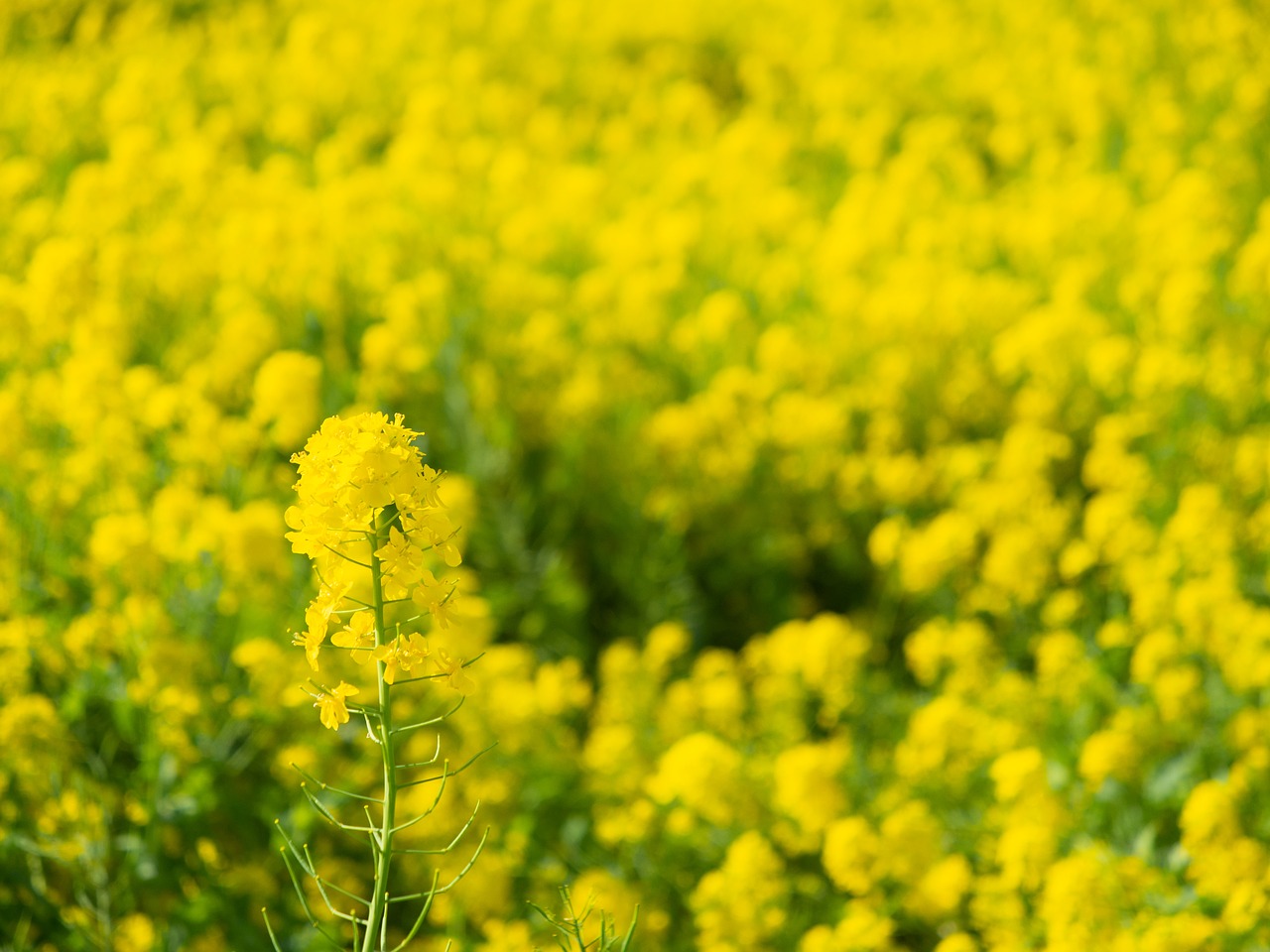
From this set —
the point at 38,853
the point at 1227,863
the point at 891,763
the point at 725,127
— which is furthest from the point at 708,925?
the point at 725,127

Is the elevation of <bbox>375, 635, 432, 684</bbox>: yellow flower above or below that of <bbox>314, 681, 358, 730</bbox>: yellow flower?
above

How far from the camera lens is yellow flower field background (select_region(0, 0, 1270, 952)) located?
2.17 metres

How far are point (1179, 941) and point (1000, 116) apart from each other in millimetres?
4744

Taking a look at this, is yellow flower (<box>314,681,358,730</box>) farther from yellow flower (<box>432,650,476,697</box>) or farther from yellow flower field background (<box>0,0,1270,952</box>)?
yellow flower field background (<box>0,0,1270,952</box>)

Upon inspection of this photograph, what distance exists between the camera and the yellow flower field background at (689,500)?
217 cm

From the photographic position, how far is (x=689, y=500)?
3.37 meters

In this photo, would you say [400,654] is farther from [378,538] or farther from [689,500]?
[689,500]

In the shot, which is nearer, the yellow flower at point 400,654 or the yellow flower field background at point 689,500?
the yellow flower at point 400,654

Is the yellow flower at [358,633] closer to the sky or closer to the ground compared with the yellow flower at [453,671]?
closer to the sky

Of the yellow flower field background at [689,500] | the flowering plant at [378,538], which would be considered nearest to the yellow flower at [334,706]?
the flowering plant at [378,538]

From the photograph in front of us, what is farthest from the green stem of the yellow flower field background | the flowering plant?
the yellow flower field background

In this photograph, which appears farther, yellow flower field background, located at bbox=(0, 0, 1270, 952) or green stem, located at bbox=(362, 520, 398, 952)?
yellow flower field background, located at bbox=(0, 0, 1270, 952)

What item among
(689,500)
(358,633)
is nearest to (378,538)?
(358,633)

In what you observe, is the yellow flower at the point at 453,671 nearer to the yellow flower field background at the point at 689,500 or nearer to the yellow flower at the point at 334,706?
the yellow flower at the point at 334,706
